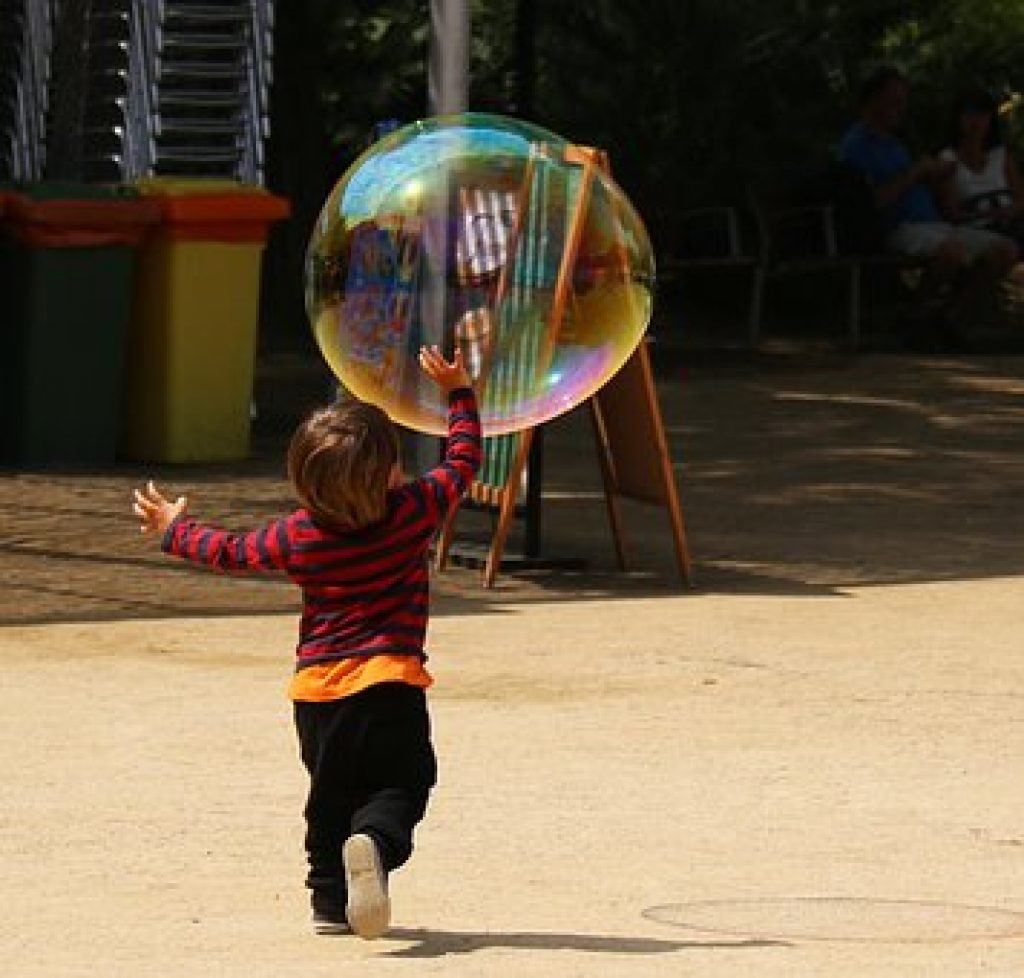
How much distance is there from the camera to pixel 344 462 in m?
6.47

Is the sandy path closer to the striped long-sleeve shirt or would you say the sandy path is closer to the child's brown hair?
the striped long-sleeve shirt

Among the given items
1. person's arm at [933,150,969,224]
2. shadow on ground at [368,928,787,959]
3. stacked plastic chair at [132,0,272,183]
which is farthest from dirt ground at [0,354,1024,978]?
person's arm at [933,150,969,224]

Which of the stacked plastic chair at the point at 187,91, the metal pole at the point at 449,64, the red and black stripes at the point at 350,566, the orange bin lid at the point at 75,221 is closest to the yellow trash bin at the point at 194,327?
the orange bin lid at the point at 75,221

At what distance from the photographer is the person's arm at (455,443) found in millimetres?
6715

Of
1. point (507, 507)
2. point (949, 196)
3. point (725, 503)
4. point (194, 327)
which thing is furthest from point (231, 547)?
point (949, 196)

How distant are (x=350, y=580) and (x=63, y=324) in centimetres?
851

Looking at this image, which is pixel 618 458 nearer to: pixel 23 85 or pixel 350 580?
pixel 350 580

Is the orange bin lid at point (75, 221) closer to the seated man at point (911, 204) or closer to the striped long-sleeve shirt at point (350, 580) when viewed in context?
the seated man at point (911, 204)

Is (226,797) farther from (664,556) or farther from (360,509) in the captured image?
(664,556)

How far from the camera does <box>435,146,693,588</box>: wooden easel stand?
Answer: 463 inches

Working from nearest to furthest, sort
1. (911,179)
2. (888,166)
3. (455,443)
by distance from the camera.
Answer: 1. (455,443)
2. (911,179)
3. (888,166)

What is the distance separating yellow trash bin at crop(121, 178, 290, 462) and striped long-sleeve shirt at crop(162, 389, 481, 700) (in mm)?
8570

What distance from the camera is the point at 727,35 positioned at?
835 inches

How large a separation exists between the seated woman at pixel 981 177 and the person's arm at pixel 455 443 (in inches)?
526
